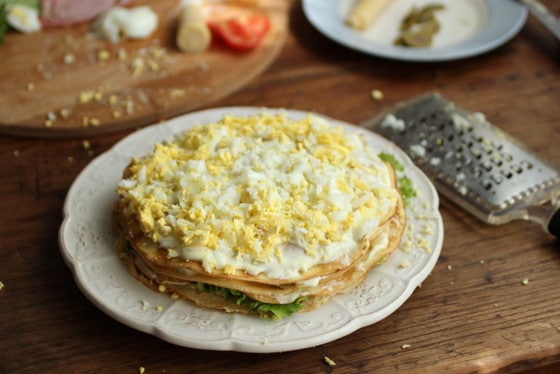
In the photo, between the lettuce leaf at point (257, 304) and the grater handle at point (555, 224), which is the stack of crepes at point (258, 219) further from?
the grater handle at point (555, 224)

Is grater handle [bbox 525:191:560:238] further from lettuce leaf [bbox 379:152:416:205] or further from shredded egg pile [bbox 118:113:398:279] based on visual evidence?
shredded egg pile [bbox 118:113:398:279]

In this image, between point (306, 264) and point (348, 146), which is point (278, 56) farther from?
point (306, 264)

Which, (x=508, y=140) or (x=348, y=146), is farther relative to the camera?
(x=508, y=140)

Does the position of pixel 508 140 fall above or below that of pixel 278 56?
above

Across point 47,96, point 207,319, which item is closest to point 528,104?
point 207,319

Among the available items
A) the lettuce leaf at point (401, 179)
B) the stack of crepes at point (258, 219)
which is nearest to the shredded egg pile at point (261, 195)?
the stack of crepes at point (258, 219)

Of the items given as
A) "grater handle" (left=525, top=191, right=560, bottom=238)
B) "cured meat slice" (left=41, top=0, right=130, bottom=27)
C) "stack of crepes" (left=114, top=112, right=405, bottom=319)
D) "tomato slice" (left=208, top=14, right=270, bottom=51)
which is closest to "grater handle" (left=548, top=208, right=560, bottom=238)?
"grater handle" (left=525, top=191, right=560, bottom=238)

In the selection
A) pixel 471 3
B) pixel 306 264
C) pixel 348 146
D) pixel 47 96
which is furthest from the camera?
pixel 471 3

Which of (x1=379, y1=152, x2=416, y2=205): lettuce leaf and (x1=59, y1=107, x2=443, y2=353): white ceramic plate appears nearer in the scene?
(x1=59, y1=107, x2=443, y2=353): white ceramic plate

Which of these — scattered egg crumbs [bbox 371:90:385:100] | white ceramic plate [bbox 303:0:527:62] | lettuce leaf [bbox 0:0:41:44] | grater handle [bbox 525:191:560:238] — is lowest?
lettuce leaf [bbox 0:0:41:44]
